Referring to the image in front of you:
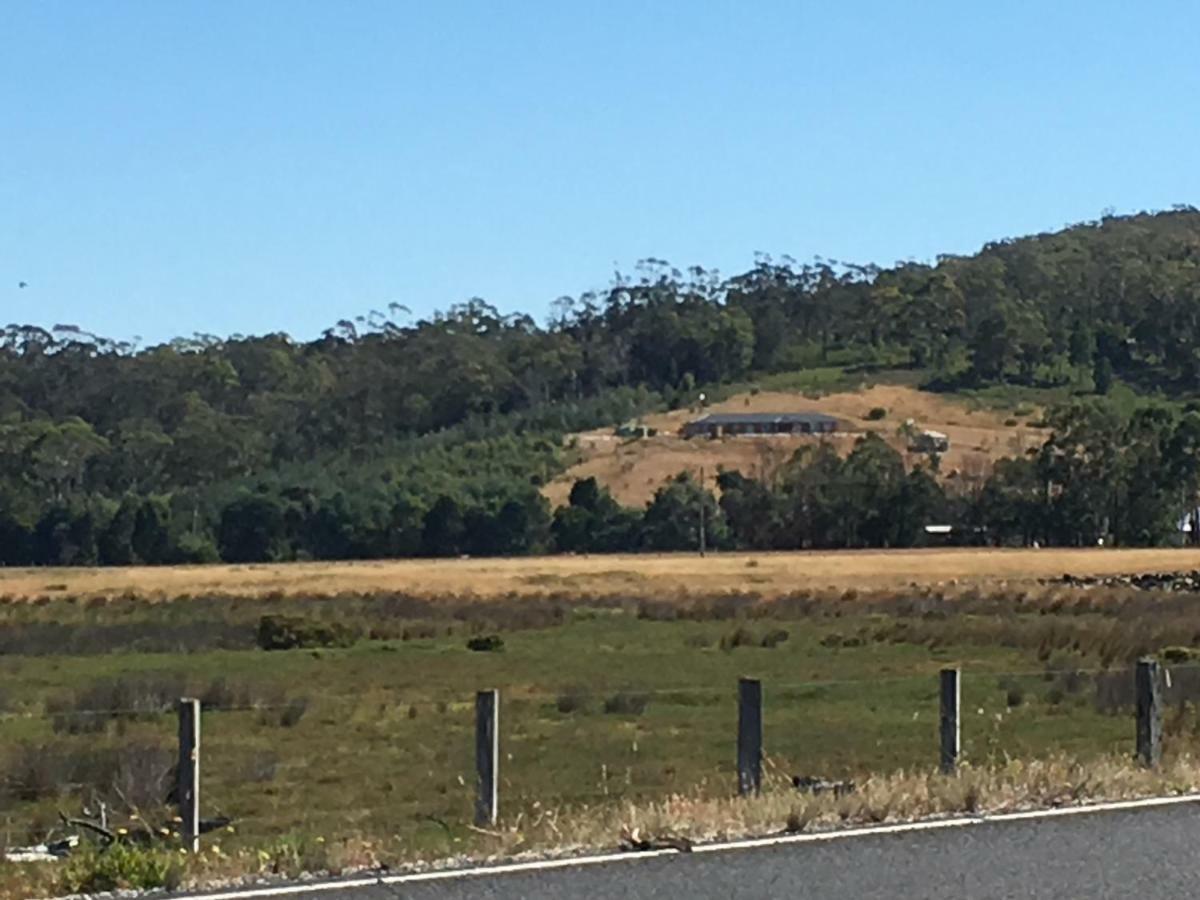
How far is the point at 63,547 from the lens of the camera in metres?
113

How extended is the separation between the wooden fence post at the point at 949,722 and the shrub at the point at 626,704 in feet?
36.6

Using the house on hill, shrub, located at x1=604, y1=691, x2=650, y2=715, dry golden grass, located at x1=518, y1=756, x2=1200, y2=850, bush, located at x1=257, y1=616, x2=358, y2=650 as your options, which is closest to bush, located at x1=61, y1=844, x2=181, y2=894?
dry golden grass, located at x1=518, y1=756, x2=1200, y2=850

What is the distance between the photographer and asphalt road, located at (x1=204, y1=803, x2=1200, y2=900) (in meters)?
9.20

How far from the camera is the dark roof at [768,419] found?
437 ft

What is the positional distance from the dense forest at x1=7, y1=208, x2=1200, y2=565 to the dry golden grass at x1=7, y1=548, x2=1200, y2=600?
39.2ft

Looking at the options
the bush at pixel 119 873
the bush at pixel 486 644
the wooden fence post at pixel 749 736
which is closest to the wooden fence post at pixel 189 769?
the bush at pixel 119 873

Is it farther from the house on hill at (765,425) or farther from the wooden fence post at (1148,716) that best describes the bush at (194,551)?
the wooden fence post at (1148,716)

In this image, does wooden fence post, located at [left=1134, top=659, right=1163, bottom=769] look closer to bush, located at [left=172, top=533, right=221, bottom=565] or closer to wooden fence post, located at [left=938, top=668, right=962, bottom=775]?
wooden fence post, located at [left=938, top=668, right=962, bottom=775]

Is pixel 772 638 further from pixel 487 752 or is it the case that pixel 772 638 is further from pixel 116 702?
pixel 487 752

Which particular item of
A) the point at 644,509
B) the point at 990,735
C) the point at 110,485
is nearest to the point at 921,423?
the point at 644,509

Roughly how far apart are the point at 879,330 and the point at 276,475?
58114 millimetres

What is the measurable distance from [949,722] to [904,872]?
163 inches

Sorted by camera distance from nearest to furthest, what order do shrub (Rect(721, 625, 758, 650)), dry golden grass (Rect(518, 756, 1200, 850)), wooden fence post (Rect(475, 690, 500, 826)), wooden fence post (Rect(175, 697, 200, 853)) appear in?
dry golden grass (Rect(518, 756, 1200, 850)) → wooden fence post (Rect(175, 697, 200, 853)) → wooden fence post (Rect(475, 690, 500, 826)) → shrub (Rect(721, 625, 758, 650))

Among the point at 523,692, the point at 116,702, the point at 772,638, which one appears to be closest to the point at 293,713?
the point at 116,702
